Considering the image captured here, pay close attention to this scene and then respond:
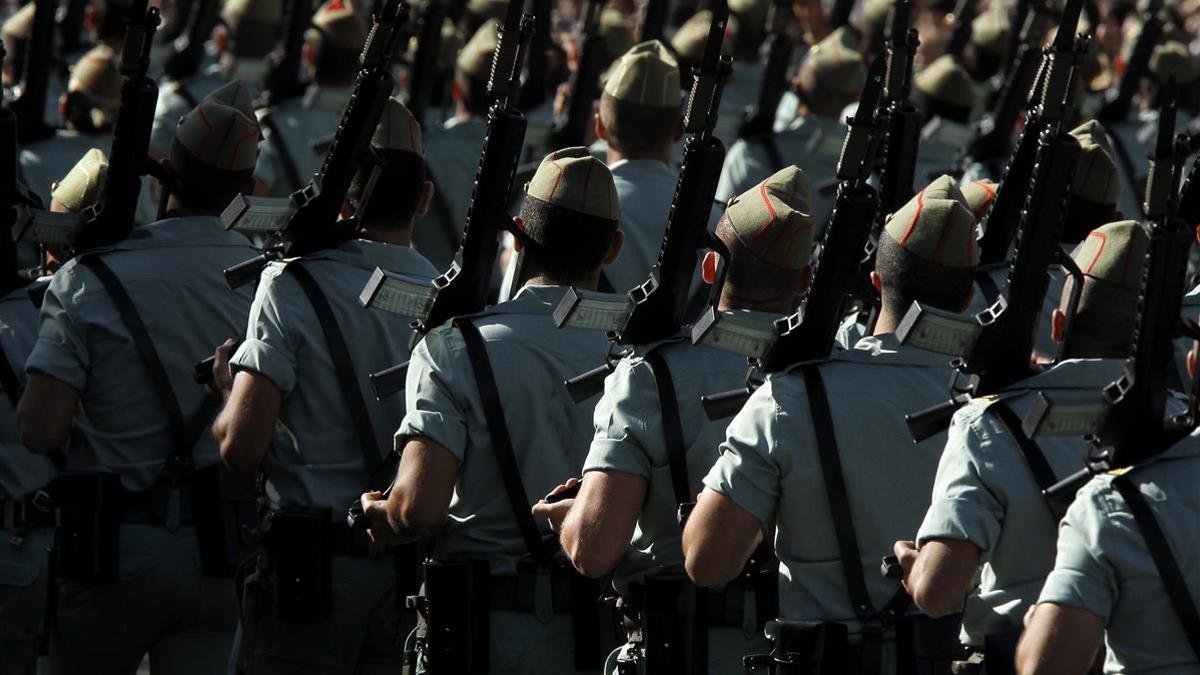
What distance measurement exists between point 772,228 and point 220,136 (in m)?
1.72

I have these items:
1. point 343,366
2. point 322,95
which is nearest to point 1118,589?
point 343,366

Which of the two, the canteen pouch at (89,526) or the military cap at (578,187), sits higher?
the military cap at (578,187)

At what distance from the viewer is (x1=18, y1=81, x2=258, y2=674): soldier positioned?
561 centimetres

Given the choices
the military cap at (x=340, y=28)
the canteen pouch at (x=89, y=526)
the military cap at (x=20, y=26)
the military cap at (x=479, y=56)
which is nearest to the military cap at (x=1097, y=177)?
the canteen pouch at (x=89, y=526)

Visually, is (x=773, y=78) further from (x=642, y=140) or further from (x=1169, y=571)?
(x=1169, y=571)

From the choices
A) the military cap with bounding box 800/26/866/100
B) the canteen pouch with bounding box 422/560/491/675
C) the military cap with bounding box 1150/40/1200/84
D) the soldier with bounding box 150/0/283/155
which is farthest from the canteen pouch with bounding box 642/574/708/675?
the military cap with bounding box 1150/40/1200/84

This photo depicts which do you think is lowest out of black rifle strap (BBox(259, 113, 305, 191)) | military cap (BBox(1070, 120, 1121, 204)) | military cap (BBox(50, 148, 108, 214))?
black rifle strap (BBox(259, 113, 305, 191))

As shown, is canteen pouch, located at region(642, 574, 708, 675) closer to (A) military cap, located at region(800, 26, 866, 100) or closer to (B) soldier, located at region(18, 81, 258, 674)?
(B) soldier, located at region(18, 81, 258, 674)

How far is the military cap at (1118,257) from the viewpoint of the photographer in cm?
430

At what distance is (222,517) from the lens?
5680 mm

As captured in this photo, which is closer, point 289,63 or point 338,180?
point 338,180

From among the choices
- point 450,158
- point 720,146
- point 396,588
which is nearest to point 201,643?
point 396,588

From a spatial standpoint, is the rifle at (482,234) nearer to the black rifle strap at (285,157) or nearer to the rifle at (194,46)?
the black rifle strap at (285,157)

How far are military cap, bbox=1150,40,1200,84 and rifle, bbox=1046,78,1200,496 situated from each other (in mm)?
7575
